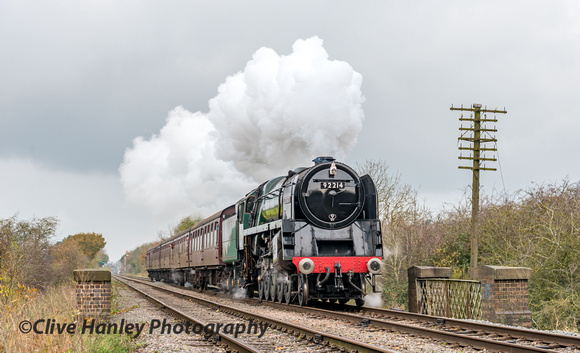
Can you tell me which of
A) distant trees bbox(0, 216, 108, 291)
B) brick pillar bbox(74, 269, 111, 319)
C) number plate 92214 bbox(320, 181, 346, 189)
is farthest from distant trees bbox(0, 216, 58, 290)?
number plate 92214 bbox(320, 181, 346, 189)

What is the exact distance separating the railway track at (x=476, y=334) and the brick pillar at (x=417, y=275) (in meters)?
1.59

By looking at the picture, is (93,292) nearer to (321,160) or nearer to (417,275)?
(321,160)

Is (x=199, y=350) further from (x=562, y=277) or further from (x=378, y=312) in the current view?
(x=562, y=277)

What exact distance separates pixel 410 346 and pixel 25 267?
15048mm

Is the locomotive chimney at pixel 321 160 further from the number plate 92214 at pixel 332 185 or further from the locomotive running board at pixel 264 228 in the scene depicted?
the locomotive running board at pixel 264 228

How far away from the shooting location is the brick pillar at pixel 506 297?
988 centimetres

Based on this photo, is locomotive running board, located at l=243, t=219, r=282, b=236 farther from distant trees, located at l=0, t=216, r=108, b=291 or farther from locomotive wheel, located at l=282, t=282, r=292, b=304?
distant trees, located at l=0, t=216, r=108, b=291

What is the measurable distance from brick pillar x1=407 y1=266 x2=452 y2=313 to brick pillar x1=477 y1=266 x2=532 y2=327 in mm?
1711

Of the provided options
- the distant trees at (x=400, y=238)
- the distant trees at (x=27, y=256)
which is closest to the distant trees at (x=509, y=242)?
the distant trees at (x=400, y=238)

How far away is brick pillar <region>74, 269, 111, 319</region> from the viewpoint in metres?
10.0

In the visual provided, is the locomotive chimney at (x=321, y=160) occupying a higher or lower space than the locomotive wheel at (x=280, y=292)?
higher

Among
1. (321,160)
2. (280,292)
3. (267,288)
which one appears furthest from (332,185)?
(267,288)

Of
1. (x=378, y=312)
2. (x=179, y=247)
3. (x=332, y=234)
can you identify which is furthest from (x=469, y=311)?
(x=179, y=247)

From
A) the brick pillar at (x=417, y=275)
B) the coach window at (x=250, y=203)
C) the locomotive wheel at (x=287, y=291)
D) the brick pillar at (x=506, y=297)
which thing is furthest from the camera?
the coach window at (x=250, y=203)
